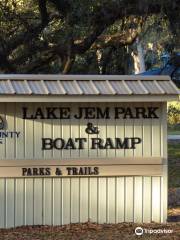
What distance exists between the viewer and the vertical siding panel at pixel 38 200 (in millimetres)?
9977

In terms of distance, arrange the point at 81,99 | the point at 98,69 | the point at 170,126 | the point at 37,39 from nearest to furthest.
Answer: the point at 81,99, the point at 37,39, the point at 98,69, the point at 170,126

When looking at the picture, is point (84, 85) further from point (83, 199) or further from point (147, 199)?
Answer: point (147, 199)

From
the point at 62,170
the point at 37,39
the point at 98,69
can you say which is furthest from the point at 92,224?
the point at 98,69

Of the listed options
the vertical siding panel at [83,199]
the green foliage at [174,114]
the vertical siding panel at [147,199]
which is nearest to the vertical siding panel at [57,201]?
the vertical siding panel at [83,199]

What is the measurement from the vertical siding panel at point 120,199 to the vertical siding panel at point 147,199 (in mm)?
321

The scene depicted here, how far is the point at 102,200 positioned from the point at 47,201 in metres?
0.82

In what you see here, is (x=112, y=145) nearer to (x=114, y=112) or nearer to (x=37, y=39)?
(x=114, y=112)

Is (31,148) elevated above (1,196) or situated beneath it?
elevated above

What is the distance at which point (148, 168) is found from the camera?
33.5 ft

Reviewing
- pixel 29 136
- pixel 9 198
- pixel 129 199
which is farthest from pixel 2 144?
pixel 129 199

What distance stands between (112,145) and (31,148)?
121 centimetres

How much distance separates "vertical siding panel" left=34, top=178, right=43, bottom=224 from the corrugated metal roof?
1339 mm

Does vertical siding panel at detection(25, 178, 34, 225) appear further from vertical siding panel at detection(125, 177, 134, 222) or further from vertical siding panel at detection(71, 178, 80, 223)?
vertical siding panel at detection(125, 177, 134, 222)

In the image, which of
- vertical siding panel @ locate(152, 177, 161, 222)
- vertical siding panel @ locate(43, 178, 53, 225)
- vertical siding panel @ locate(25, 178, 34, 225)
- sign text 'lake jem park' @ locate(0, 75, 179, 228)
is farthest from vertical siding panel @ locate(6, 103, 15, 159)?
vertical siding panel @ locate(152, 177, 161, 222)
